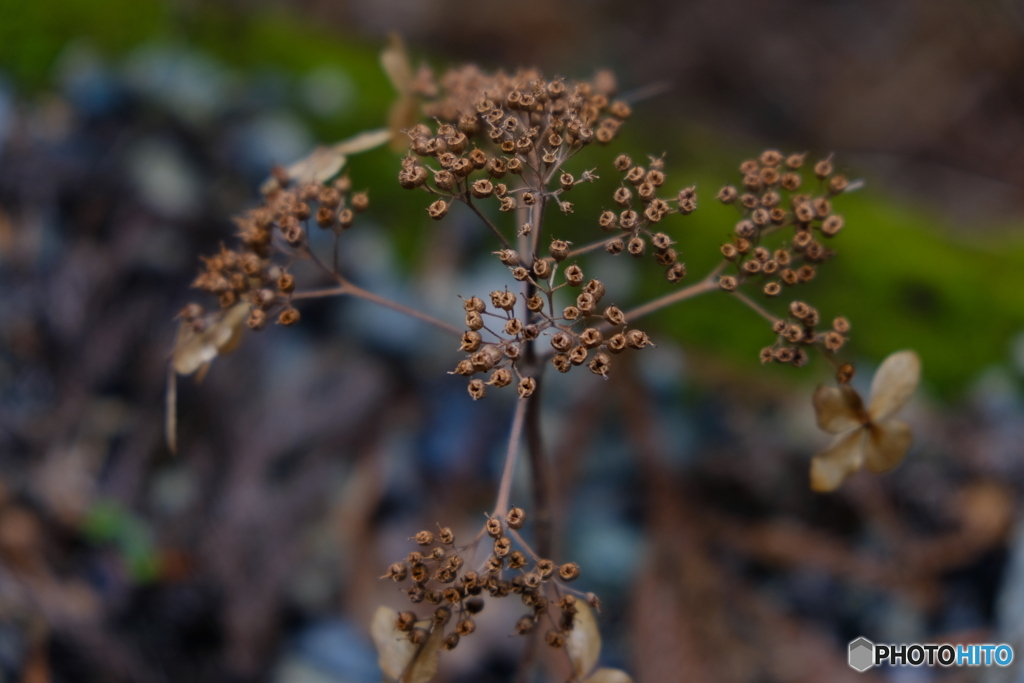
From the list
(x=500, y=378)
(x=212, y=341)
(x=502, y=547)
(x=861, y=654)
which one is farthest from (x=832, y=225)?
(x=861, y=654)

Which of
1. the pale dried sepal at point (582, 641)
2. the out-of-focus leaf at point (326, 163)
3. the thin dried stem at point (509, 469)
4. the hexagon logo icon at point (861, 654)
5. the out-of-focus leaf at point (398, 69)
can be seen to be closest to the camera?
the thin dried stem at point (509, 469)

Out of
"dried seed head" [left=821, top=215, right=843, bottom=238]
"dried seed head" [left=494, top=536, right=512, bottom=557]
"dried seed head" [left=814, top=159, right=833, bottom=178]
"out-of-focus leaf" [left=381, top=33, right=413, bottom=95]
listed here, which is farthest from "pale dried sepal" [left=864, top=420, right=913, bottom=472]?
"out-of-focus leaf" [left=381, top=33, right=413, bottom=95]

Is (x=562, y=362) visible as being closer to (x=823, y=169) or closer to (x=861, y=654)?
(x=823, y=169)

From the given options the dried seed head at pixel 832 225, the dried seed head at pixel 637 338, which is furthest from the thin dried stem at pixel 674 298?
the dried seed head at pixel 832 225

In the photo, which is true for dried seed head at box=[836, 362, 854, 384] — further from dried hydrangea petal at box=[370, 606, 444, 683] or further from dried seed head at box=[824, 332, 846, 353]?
dried hydrangea petal at box=[370, 606, 444, 683]

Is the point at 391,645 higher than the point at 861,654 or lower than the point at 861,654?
lower

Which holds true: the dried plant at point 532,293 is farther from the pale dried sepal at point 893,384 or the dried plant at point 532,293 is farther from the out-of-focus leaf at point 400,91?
the out-of-focus leaf at point 400,91
